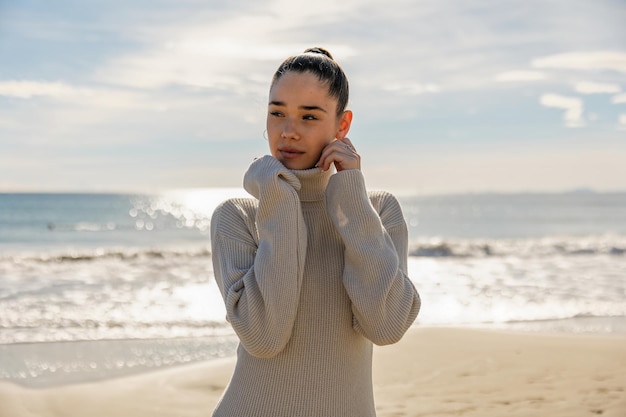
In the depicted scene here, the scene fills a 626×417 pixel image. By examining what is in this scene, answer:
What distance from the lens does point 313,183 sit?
2350mm

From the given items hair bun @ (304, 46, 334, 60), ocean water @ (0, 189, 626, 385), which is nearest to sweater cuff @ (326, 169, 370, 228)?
hair bun @ (304, 46, 334, 60)

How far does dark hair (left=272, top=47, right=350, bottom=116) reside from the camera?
2.23 meters

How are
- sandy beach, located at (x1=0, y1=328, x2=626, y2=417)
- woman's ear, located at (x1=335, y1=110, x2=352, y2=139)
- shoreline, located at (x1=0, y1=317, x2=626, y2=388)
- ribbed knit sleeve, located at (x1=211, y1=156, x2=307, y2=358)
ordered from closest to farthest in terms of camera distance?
ribbed knit sleeve, located at (x1=211, y1=156, x2=307, y2=358) < woman's ear, located at (x1=335, y1=110, x2=352, y2=139) < sandy beach, located at (x1=0, y1=328, x2=626, y2=417) < shoreline, located at (x1=0, y1=317, x2=626, y2=388)

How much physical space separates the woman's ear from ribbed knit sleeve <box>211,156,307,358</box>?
0.31 metres

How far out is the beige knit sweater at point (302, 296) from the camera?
2074 mm

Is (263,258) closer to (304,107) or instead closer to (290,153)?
(290,153)

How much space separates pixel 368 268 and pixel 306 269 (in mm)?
224

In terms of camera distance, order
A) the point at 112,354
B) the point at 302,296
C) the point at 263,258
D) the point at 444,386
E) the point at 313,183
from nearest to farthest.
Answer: the point at 263,258 < the point at 302,296 < the point at 313,183 < the point at 444,386 < the point at 112,354

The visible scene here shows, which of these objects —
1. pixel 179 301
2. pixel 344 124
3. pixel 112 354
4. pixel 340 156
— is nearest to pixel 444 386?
pixel 112 354

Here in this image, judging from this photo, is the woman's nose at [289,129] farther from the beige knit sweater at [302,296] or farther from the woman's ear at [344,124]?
the woman's ear at [344,124]

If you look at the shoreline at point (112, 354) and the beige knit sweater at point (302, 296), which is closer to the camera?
the beige knit sweater at point (302, 296)

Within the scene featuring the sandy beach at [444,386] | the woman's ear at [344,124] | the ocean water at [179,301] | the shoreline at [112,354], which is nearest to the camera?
the woman's ear at [344,124]

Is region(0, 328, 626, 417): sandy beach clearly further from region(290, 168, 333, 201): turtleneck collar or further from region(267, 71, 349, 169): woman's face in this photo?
region(267, 71, 349, 169): woman's face

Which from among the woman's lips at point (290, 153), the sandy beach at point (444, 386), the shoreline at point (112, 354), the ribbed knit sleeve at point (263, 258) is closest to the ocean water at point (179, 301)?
the shoreline at point (112, 354)
